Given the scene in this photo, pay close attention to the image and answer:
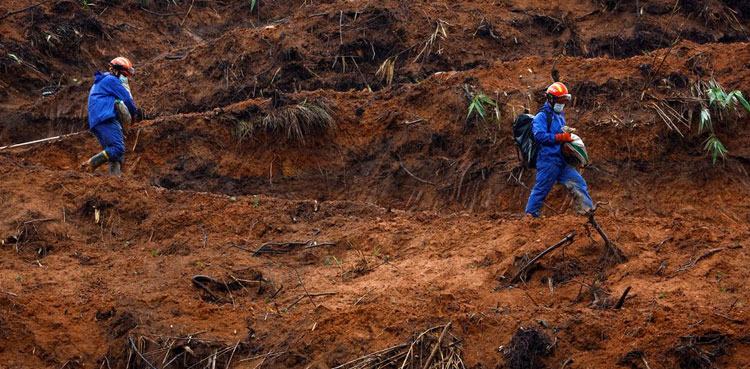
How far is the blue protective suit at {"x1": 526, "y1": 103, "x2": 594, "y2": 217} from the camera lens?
32.2ft

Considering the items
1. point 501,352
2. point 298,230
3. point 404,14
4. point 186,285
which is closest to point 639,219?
point 501,352

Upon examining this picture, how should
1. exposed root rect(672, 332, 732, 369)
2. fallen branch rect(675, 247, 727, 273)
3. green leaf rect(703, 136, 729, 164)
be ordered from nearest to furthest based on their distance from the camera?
1. exposed root rect(672, 332, 732, 369)
2. fallen branch rect(675, 247, 727, 273)
3. green leaf rect(703, 136, 729, 164)

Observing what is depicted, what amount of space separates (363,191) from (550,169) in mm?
3093

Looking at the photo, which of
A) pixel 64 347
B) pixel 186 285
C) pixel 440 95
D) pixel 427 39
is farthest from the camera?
pixel 427 39

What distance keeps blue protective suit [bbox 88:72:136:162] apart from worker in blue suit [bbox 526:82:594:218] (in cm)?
491

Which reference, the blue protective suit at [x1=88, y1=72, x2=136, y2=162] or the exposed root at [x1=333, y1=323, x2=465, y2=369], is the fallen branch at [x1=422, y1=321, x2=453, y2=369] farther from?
the blue protective suit at [x1=88, y1=72, x2=136, y2=162]

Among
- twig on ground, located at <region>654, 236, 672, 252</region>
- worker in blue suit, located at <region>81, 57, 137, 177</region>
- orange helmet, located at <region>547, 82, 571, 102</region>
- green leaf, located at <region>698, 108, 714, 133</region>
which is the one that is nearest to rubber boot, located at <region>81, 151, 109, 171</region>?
worker in blue suit, located at <region>81, 57, 137, 177</region>

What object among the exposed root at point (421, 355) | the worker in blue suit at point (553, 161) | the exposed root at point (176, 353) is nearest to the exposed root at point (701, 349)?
the exposed root at point (421, 355)

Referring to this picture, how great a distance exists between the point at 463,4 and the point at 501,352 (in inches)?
359

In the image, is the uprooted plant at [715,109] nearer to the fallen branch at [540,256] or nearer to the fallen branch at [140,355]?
the fallen branch at [540,256]

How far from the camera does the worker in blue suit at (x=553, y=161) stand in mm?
9797

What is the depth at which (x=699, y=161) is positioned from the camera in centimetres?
1166

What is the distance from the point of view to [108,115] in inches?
451

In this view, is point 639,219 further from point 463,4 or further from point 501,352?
point 463,4
